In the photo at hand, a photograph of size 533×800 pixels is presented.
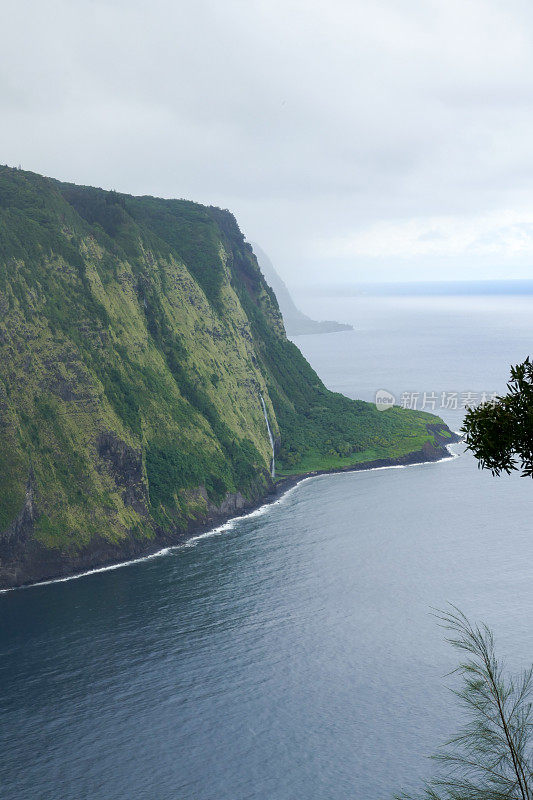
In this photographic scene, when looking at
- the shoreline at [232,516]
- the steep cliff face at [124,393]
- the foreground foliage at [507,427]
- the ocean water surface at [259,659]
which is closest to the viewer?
the foreground foliage at [507,427]

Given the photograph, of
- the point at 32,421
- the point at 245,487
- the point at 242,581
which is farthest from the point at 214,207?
the point at 242,581

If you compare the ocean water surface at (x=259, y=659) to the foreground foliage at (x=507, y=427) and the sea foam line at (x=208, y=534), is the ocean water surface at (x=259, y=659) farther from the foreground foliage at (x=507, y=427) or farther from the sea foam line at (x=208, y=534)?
the foreground foliage at (x=507, y=427)

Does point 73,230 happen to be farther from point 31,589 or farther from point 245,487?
point 31,589

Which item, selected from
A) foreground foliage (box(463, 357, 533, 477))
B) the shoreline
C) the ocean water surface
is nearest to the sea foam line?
the shoreline

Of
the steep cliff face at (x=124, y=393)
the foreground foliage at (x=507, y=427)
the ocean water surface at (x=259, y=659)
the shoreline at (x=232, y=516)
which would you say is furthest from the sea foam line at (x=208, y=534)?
the foreground foliage at (x=507, y=427)

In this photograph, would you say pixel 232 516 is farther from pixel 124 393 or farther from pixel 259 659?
pixel 259 659
